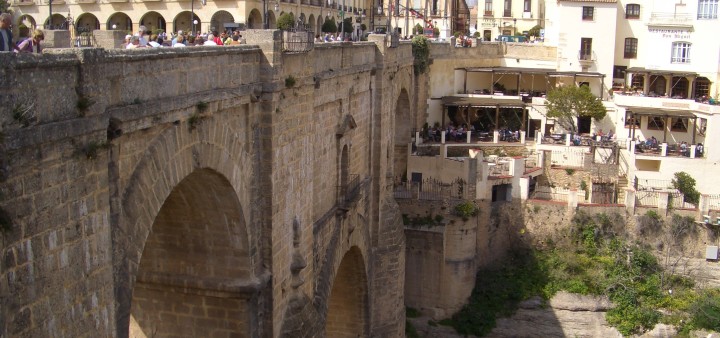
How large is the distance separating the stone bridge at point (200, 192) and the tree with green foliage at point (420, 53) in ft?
30.4

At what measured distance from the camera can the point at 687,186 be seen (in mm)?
28969

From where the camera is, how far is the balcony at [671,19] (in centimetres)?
3394

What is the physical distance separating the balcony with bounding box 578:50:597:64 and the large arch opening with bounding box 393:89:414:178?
10.0 m

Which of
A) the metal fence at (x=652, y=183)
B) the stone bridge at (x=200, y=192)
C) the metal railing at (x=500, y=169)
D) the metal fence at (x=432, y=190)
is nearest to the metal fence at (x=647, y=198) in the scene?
the metal fence at (x=652, y=183)

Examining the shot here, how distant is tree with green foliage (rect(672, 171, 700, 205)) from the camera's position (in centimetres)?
2878

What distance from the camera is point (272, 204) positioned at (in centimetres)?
1152

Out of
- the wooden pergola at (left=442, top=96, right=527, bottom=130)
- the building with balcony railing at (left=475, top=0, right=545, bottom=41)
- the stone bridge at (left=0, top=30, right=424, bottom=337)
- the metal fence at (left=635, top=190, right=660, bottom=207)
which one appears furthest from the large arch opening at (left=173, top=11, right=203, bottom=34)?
the building with balcony railing at (left=475, top=0, right=545, bottom=41)

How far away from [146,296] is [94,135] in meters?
4.93

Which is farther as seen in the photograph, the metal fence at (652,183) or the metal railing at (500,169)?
the metal fence at (652,183)

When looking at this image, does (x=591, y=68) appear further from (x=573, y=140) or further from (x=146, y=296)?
(x=146, y=296)

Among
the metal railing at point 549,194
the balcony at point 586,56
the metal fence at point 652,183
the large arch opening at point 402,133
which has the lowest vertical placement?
the metal railing at point 549,194

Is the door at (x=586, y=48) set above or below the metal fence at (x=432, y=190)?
above

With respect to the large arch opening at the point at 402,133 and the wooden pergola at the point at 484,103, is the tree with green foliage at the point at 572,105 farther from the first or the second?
the large arch opening at the point at 402,133

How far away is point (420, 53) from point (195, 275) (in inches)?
816
